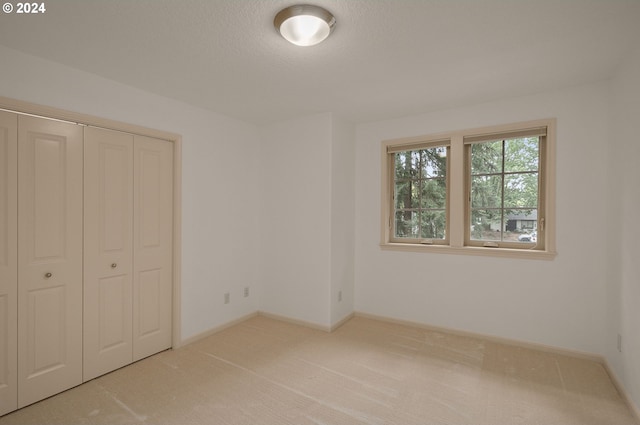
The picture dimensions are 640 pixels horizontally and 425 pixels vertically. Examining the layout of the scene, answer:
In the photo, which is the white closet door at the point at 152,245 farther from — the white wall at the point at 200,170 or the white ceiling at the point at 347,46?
the white ceiling at the point at 347,46

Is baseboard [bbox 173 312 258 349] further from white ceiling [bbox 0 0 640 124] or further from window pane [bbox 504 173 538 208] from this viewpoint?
window pane [bbox 504 173 538 208]

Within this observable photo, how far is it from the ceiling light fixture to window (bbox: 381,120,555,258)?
2.12 metres

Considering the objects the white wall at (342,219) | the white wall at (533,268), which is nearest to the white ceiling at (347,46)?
the white wall at (533,268)

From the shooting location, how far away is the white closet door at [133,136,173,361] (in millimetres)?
2891

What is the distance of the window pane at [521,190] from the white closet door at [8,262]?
14.1ft

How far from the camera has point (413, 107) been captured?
344cm

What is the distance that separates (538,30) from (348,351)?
2.98m

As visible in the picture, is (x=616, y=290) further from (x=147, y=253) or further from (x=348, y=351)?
(x=147, y=253)

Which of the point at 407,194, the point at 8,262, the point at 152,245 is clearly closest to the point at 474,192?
the point at 407,194

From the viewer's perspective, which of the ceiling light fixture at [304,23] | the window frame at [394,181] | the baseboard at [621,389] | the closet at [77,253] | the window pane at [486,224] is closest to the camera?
the ceiling light fixture at [304,23]

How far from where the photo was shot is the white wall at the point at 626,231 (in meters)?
2.12

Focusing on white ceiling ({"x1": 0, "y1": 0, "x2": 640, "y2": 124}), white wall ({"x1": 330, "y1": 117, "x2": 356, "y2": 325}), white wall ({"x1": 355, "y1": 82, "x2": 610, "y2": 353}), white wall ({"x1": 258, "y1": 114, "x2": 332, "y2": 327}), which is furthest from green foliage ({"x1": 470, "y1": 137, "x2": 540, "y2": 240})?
white wall ({"x1": 258, "y1": 114, "x2": 332, "y2": 327})

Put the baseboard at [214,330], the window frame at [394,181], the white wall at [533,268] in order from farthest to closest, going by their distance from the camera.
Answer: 1. the window frame at [394,181]
2. the baseboard at [214,330]
3. the white wall at [533,268]

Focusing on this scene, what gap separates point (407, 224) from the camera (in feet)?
12.8
